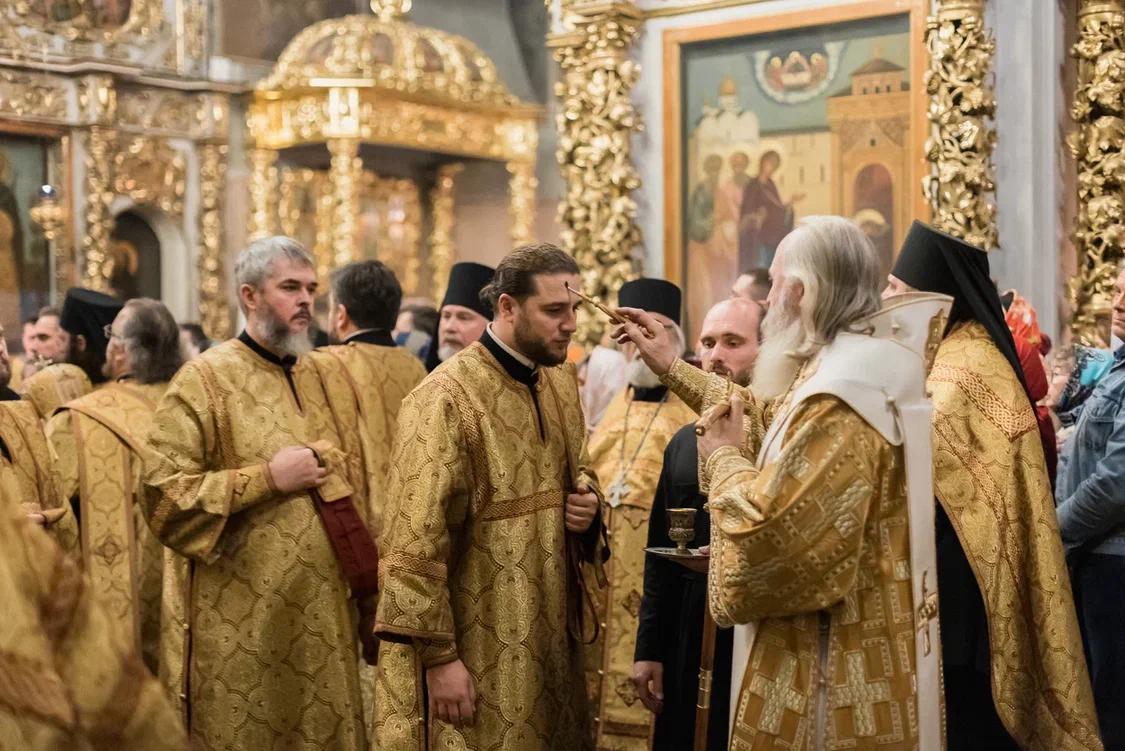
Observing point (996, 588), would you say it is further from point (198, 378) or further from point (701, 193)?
point (701, 193)

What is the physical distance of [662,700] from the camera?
450 cm

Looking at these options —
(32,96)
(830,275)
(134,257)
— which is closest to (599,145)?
(830,275)

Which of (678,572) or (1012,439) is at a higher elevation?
(1012,439)

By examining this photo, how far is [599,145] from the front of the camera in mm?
7895

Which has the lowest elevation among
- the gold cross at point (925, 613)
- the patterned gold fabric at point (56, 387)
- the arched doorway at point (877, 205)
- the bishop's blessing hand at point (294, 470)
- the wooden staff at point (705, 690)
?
the wooden staff at point (705, 690)

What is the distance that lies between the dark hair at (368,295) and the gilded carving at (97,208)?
9575mm

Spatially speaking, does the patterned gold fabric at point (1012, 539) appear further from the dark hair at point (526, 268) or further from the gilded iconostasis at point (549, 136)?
the gilded iconostasis at point (549, 136)

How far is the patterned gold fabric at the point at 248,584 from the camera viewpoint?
464 centimetres

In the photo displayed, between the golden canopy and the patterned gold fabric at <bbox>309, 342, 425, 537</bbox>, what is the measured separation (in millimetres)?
10030

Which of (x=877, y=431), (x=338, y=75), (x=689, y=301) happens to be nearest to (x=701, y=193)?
(x=689, y=301)

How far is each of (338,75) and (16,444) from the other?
11628mm

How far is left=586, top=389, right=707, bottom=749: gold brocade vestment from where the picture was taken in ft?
19.6

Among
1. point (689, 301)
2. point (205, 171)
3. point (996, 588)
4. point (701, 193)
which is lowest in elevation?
point (996, 588)

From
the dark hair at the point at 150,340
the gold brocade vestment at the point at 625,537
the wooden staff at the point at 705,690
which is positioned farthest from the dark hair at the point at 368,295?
the wooden staff at the point at 705,690
